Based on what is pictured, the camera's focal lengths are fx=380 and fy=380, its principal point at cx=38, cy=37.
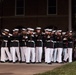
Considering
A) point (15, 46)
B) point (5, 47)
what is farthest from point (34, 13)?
point (15, 46)

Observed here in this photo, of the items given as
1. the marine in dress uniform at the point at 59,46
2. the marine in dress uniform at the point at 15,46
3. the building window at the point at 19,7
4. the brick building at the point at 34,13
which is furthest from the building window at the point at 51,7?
the marine in dress uniform at the point at 59,46

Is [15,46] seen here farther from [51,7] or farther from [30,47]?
[51,7]

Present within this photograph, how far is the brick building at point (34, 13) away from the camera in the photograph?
31.3 meters

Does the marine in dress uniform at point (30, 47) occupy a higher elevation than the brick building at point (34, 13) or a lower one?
lower

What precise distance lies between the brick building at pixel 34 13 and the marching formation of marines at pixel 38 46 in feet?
35.0

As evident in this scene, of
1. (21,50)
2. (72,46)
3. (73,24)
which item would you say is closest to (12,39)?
(21,50)

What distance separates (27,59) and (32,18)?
12.0m

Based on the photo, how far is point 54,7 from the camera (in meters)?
31.9

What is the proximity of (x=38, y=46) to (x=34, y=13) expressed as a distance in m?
11.9

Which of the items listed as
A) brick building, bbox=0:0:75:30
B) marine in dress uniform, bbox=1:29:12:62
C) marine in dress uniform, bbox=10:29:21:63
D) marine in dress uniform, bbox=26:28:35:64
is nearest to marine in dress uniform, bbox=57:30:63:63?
marine in dress uniform, bbox=26:28:35:64

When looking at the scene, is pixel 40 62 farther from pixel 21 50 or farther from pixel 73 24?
pixel 73 24

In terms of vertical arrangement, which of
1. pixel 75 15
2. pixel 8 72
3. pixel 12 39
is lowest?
pixel 8 72

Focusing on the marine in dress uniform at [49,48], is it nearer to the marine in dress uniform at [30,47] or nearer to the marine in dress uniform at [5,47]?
the marine in dress uniform at [30,47]

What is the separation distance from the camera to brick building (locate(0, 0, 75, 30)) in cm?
3130
